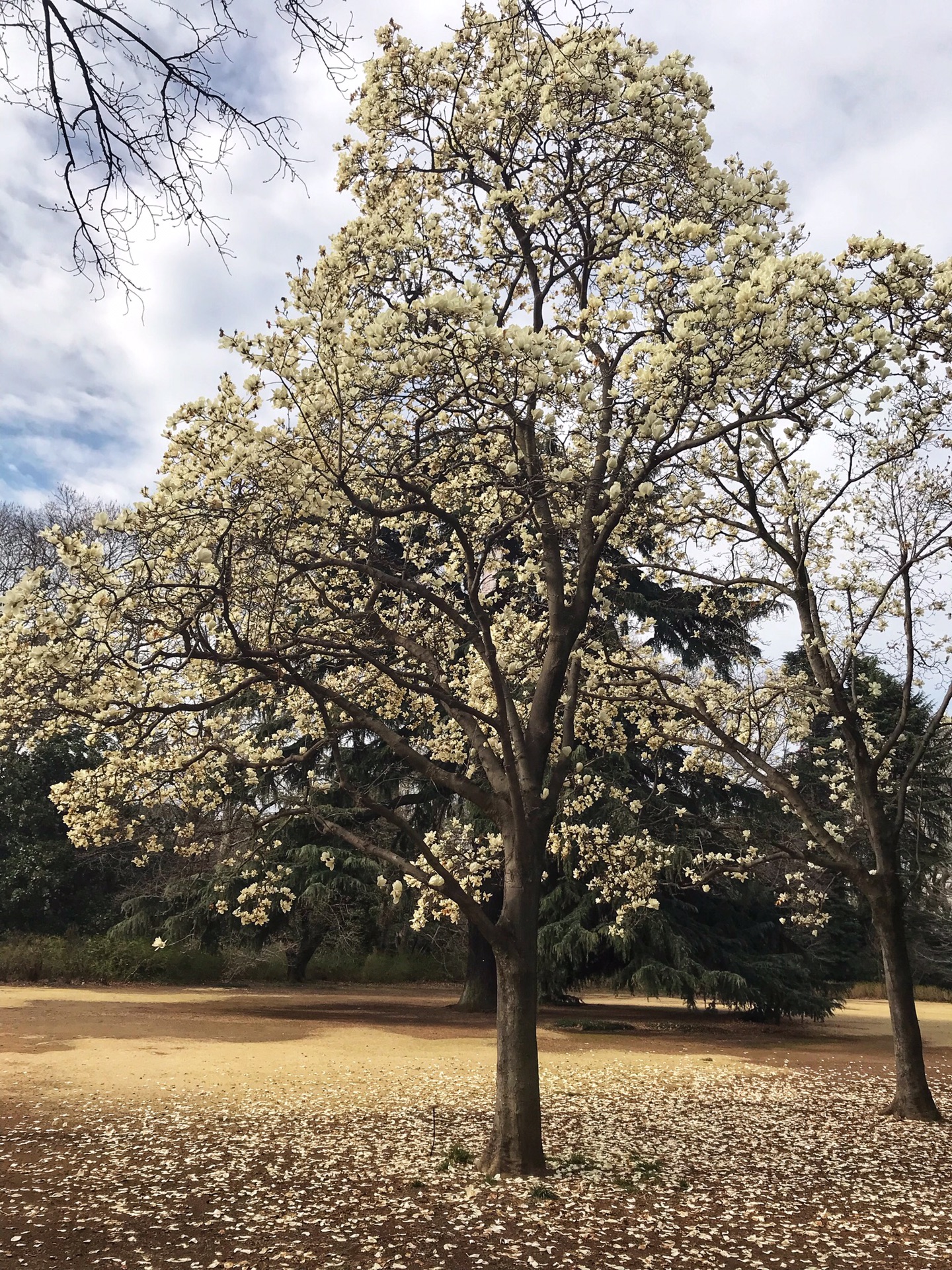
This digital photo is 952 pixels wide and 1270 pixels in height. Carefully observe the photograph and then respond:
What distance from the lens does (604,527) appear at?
6.53 meters

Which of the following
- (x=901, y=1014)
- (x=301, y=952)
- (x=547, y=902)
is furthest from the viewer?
(x=301, y=952)

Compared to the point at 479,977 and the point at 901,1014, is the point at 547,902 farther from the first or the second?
the point at 901,1014

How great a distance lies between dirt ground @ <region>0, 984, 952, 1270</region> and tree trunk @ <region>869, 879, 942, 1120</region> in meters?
0.38

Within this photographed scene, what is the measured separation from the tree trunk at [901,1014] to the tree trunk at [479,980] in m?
10.5

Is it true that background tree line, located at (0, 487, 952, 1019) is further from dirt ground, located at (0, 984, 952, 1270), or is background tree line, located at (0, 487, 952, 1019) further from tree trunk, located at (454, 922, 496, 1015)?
dirt ground, located at (0, 984, 952, 1270)

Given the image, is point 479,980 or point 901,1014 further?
point 479,980

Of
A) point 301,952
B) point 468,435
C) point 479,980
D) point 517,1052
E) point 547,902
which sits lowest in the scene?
point 479,980

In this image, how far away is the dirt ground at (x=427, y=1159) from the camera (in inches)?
189

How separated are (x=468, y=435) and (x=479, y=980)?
14.8 metres

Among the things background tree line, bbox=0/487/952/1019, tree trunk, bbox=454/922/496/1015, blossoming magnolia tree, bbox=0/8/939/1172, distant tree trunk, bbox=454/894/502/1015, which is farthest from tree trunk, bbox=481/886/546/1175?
tree trunk, bbox=454/922/496/1015

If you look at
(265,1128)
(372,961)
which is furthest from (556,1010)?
(265,1128)

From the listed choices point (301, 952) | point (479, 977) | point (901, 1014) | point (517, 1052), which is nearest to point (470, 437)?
point (517, 1052)

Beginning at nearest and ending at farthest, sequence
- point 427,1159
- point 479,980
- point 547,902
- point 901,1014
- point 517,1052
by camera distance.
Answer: point 517,1052 → point 427,1159 → point 901,1014 → point 547,902 → point 479,980

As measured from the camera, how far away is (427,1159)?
646 centimetres
